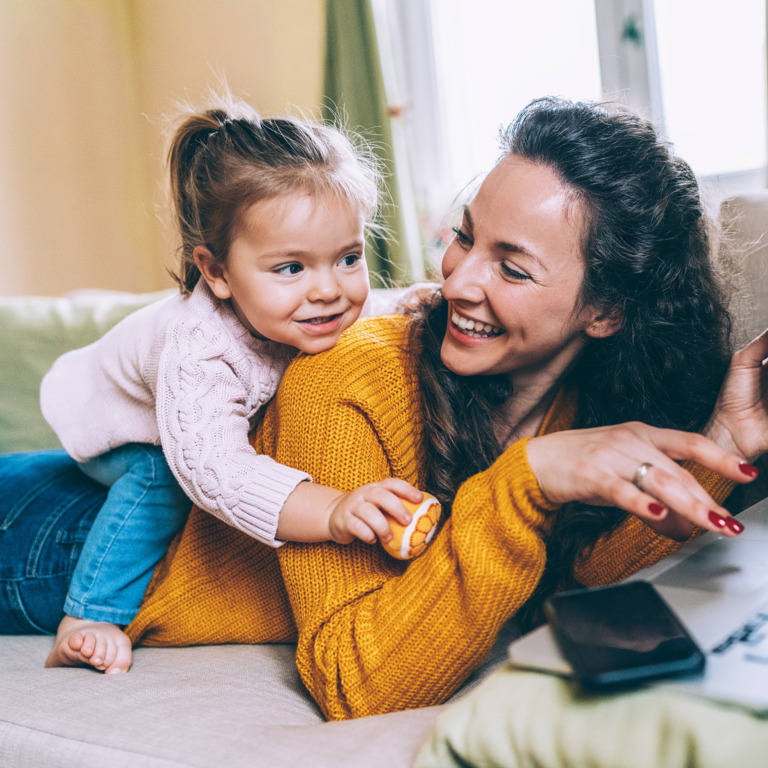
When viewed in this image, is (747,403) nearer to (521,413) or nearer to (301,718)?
(521,413)

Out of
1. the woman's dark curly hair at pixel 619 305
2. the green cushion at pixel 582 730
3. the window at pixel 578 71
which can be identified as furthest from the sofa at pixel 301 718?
the window at pixel 578 71

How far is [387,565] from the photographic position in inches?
39.8

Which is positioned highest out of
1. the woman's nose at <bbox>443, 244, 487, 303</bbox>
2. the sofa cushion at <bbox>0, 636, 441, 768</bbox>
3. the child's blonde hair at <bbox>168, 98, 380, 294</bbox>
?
the child's blonde hair at <bbox>168, 98, 380, 294</bbox>

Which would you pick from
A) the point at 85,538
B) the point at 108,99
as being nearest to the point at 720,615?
the point at 85,538

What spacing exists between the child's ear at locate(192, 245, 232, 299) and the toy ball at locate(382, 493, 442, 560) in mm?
482

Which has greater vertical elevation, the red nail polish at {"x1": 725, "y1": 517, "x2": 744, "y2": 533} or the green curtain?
the green curtain

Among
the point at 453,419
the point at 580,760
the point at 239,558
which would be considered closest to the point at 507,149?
the point at 453,419

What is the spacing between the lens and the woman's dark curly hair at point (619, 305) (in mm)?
1077

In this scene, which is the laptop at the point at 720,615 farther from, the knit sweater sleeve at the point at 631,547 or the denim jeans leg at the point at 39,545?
the denim jeans leg at the point at 39,545

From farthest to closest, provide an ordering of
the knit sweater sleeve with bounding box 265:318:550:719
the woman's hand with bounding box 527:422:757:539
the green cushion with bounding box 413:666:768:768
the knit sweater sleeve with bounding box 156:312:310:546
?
1. the knit sweater sleeve with bounding box 156:312:310:546
2. the knit sweater sleeve with bounding box 265:318:550:719
3. the woman's hand with bounding box 527:422:757:539
4. the green cushion with bounding box 413:666:768:768

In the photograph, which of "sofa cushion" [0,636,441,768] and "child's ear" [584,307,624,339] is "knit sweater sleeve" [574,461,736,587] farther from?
"sofa cushion" [0,636,441,768]

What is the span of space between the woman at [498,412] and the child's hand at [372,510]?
0.21 feet

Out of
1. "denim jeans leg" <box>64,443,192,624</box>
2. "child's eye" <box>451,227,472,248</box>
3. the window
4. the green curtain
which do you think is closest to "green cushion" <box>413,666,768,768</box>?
"child's eye" <box>451,227,472,248</box>

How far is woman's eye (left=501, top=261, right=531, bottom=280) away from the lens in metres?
1.06
